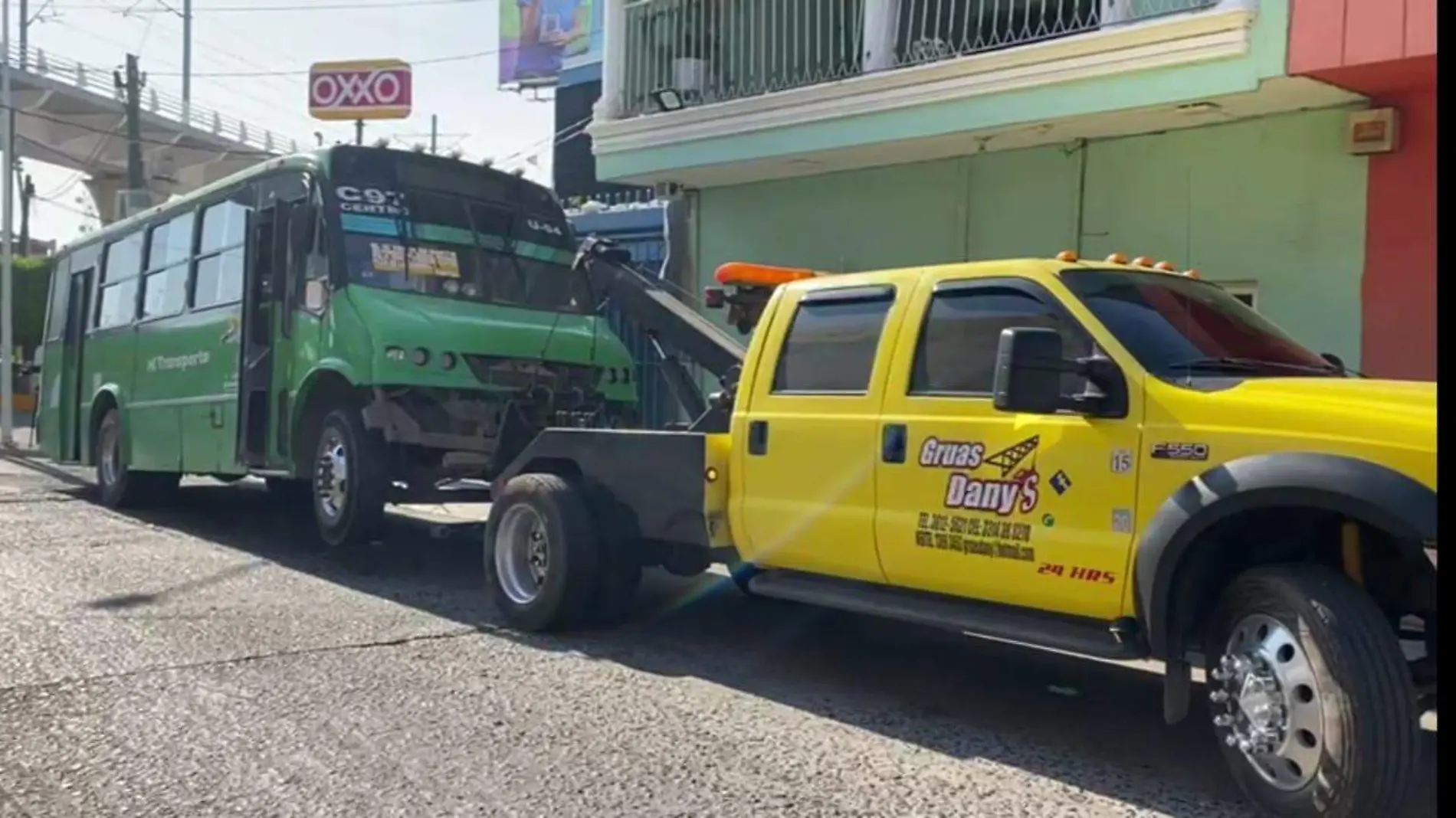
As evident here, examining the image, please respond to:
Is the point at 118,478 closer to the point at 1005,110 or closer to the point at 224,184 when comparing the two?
the point at 224,184

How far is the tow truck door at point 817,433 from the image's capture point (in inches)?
238

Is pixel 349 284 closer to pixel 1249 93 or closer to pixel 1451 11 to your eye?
pixel 1249 93

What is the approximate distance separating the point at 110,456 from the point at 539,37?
29627mm

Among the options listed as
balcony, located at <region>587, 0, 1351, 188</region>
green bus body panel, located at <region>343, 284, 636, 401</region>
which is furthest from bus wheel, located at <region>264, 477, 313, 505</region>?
green bus body panel, located at <region>343, 284, 636, 401</region>

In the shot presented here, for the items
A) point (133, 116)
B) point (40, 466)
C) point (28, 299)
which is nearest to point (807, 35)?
point (40, 466)

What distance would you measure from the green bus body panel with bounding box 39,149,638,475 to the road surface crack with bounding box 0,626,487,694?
7.60 ft

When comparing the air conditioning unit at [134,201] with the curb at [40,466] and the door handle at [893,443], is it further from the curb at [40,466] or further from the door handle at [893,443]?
the door handle at [893,443]

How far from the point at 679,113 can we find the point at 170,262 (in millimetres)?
4755

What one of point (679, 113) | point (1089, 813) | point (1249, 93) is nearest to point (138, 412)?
point (679, 113)

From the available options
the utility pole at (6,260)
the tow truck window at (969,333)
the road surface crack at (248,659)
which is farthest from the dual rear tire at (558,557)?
the utility pole at (6,260)

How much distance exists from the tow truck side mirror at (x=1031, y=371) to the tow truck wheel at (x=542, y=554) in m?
2.79

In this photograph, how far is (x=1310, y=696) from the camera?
14.4ft

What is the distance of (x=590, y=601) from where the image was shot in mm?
7398

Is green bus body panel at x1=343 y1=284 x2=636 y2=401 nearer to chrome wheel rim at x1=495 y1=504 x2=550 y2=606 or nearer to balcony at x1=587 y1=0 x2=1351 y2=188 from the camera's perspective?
chrome wheel rim at x1=495 y1=504 x2=550 y2=606
